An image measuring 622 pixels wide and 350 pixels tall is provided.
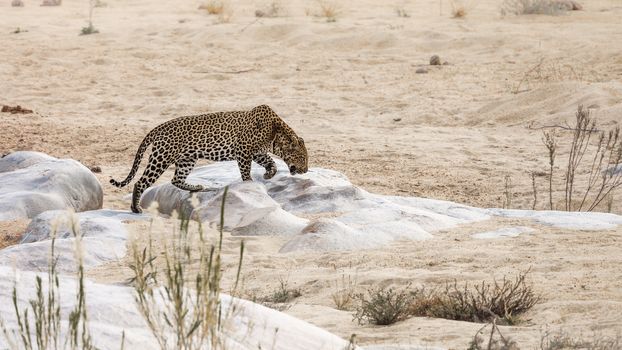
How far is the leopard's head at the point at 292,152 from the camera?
9523 mm

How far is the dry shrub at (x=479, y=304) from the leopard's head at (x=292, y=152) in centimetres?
369

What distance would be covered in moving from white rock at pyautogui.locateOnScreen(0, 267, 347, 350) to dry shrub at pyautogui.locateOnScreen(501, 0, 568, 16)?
635 inches

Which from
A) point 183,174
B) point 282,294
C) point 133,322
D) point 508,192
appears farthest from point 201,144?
point 133,322

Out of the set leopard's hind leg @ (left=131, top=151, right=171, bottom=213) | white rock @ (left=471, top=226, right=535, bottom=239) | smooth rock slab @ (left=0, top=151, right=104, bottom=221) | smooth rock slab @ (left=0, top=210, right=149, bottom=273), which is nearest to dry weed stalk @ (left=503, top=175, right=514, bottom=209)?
white rock @ (left=471, top=226, right=535, bottom=239)

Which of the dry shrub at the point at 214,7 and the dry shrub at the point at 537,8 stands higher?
the dry shrub at the point at 537,8

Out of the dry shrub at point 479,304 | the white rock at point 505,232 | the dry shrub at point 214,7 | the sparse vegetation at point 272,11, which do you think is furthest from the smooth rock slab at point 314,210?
the dry shrub at point 214,7

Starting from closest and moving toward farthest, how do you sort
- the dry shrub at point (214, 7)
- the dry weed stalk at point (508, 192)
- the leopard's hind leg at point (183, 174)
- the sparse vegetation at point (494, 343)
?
1. the sparse vegetation at point (494, 343)
2. the leopard's hind leg at point (183, 174)
3. the dry weed stalk at point (508, 192)
4. the dry shrub at point (214, 7)

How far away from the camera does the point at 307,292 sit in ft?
21.3

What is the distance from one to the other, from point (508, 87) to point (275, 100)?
3000 mm

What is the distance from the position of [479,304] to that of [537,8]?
14871mm

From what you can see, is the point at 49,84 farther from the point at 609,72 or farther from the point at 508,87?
the point at 609,72

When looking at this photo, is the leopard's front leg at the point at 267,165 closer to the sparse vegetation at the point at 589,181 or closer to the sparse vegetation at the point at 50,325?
the sparse vegetation at the point at 589,181

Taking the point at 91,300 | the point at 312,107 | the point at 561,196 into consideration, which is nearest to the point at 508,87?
the point at 312,107

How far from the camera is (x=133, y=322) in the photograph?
4098 mm
